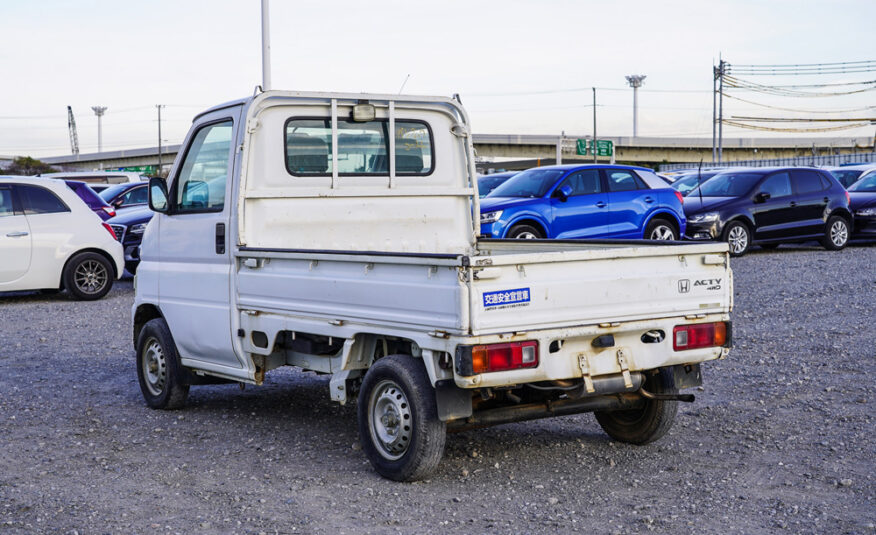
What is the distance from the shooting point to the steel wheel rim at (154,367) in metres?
7.57

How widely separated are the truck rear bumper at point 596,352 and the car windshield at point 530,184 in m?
10.5

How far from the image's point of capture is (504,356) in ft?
16.7

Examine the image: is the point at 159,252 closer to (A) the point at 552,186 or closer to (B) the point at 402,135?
(B) the point at 402,135

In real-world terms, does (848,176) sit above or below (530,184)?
above

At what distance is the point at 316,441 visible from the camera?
655cm

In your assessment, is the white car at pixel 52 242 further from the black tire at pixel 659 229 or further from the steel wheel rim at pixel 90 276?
the black tire at pixel 659 229

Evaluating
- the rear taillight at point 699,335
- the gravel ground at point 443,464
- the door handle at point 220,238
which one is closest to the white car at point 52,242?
the gravel ground at point 443,464

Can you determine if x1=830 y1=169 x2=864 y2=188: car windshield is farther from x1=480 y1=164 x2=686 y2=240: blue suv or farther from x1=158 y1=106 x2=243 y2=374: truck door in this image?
x1=158 y1=106 x2=243 y2=374: truck door

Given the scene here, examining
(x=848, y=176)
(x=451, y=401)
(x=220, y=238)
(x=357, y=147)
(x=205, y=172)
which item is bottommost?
(x=451, y=401)

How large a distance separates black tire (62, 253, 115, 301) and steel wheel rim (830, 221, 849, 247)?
1280 centimetres

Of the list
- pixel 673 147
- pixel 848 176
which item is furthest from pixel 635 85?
pixel 848 176

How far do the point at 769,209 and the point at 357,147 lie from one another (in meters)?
12.9

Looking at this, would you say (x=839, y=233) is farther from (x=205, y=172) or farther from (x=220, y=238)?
(x=220, y=238)

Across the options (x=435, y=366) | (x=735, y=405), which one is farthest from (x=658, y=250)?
(x=735, y=405)
